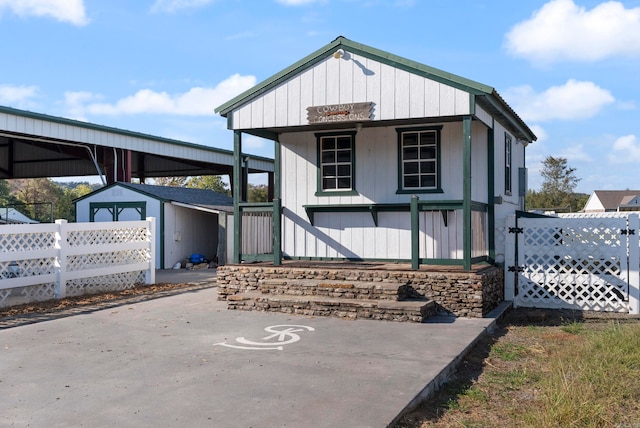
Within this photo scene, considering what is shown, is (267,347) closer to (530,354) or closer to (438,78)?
(530,354)

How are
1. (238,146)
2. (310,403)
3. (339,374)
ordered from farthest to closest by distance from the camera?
(238,146)
(339,374)
(310,403)

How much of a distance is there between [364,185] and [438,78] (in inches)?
109

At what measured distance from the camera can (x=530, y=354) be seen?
693 cm

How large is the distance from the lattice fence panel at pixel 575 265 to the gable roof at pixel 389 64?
2237 mm

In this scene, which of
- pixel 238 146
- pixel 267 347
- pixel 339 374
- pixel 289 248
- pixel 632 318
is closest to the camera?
pixel 339 374

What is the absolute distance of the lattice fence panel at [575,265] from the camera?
991 cm

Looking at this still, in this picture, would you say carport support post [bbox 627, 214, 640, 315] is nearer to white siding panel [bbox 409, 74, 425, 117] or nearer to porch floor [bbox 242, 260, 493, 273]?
porch floor [bbox 242, 260, 493, 273]

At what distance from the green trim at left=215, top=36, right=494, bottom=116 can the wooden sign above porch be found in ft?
2.55

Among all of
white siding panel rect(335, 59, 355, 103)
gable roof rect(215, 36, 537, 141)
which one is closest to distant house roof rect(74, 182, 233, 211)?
gable roof rect(215, 36, 537, 141)

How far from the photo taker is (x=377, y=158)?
11180mm

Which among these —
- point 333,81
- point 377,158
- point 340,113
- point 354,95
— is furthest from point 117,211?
point 354,95

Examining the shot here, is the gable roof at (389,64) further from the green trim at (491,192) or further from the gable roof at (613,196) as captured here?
the gable roof at (613,196)

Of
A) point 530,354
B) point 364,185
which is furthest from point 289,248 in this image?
point 530,354

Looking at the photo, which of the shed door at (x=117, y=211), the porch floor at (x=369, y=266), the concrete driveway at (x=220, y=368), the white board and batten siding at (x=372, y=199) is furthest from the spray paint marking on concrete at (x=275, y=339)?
the shed door at (x=117, y=211)
